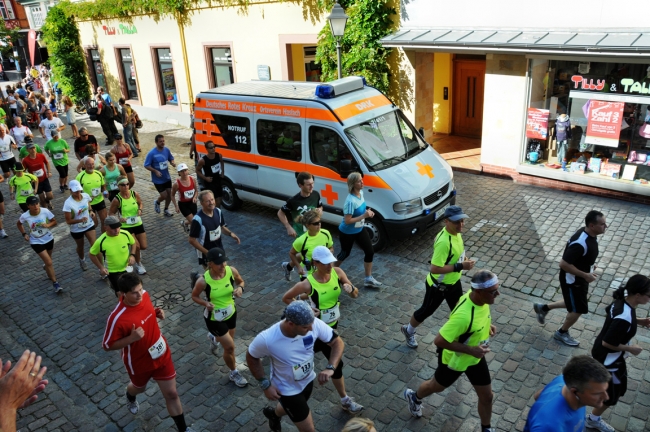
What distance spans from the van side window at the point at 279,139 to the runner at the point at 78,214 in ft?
10.9

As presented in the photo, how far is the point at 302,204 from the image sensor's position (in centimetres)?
751

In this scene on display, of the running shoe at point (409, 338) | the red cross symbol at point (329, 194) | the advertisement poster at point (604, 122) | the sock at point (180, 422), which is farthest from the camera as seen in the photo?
the advertisement poster at point (604, 122)

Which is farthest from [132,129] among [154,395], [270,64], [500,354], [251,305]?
[500,354]

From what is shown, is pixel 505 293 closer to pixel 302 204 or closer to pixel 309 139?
pixel 302 204

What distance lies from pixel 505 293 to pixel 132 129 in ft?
44.9

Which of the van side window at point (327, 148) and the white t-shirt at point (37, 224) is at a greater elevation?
the van side window at point (327, 148)

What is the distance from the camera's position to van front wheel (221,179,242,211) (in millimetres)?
11277

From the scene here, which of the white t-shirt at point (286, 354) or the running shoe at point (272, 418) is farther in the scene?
the running shoe at point (272, 418)

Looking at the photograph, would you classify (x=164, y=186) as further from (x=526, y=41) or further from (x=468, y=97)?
(x=468, y=97)

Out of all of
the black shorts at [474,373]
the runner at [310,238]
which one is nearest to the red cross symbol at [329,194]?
the runner at [310,238]

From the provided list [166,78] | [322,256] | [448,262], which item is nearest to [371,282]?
[448,262]

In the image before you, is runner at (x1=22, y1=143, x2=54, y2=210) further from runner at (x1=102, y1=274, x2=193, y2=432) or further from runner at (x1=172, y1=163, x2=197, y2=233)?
runner at (x1=102, y1=274, x2=193, y2=432)

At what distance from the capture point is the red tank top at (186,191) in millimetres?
9078

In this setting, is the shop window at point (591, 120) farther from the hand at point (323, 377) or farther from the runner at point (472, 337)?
the hand at point (323, 377)
